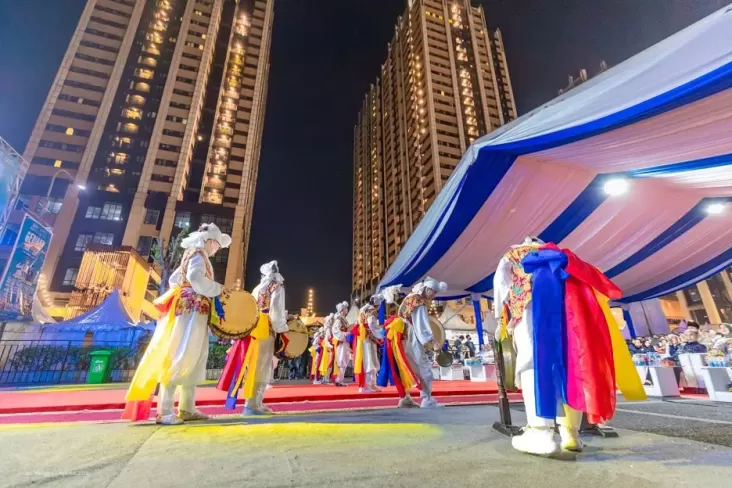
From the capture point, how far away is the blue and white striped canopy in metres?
2.64

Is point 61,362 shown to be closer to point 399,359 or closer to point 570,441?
point 399,359

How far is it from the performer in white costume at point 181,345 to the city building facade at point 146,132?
29403 mm

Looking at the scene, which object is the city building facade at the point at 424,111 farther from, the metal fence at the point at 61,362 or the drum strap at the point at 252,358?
the drum strap at the point at 252,358

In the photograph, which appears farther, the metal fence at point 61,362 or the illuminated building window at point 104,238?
the illuminated building window at point 104,238

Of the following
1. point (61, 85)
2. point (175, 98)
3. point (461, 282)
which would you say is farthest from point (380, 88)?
point (461, 282)

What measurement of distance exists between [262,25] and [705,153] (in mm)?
Answer: 59970

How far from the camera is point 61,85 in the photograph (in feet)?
117

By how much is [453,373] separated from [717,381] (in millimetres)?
6722

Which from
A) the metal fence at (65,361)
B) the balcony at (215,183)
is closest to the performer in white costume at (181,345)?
the metal fence at (65,361)

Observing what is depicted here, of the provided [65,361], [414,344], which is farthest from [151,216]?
[414,344]

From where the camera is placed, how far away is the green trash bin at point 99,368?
9086 mm

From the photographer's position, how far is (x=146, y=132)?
36.5 meters

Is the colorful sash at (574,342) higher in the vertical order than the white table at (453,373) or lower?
higher

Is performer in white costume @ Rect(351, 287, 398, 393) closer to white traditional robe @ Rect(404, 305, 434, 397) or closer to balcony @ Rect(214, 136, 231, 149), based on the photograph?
white traditional robe @ Rect(404, 305, 434, 397)
